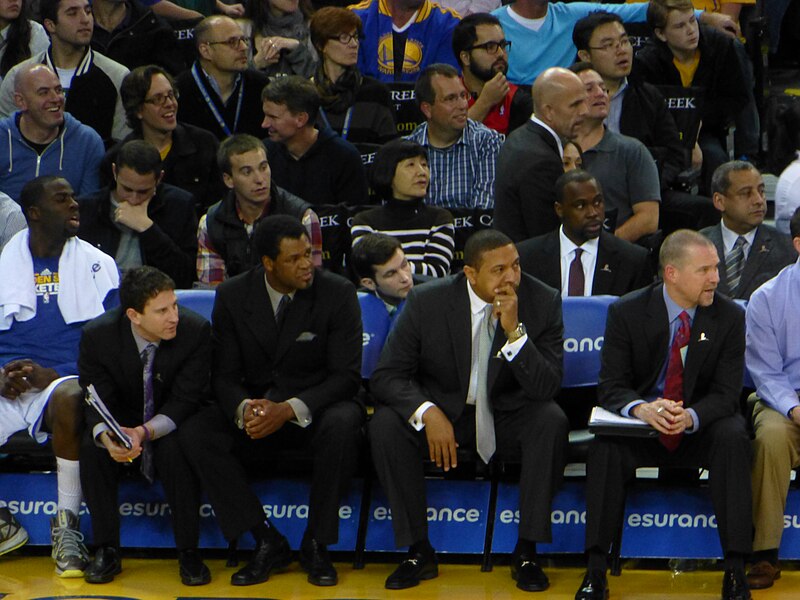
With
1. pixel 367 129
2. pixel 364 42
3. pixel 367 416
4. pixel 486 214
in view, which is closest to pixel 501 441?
pixel 367 416

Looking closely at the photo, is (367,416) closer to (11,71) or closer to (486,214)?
(486,214)

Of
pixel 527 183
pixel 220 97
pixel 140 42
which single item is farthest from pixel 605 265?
pixel 140 42

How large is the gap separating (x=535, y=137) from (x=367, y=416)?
1800 mm

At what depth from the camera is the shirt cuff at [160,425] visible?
6.19 m

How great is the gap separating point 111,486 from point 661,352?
7.57ft

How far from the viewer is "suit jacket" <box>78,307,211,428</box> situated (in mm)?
6281

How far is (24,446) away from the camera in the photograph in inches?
257

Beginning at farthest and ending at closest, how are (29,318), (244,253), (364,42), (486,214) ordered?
(364,42)
(486,214)
(244,253)
(29,318)

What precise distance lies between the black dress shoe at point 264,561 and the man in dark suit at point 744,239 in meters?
2.41

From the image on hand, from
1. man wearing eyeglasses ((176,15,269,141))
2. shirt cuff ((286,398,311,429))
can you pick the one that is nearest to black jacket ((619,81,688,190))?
man wearing eyeglasses ((176,15,269,141))

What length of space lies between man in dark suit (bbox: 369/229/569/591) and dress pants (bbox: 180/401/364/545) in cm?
13

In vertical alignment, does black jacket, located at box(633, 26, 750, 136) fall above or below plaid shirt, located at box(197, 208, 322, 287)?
above

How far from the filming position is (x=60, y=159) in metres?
8.05

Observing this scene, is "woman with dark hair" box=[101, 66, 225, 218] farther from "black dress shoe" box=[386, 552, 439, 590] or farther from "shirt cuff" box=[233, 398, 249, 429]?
"black dress shoe" box=[386, 552, 439, 590]
